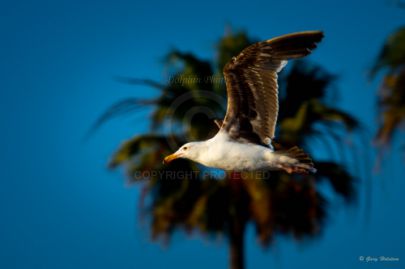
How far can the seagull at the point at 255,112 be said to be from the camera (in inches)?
222

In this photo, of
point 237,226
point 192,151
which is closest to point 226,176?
point 237,226

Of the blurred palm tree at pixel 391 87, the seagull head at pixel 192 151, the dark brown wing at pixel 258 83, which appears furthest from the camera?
the blurred palm tree at pixel 391 87

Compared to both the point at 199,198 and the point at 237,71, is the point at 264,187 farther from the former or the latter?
the point at 237,71

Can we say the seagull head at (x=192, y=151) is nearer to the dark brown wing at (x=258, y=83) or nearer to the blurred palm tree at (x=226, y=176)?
the dark brown wing at (x=258, y=83)

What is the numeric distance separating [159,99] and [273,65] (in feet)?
15.3

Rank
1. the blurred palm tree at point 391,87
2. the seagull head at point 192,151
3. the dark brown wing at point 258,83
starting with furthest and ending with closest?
1. the blurred palm tree at point 391,87
2. the seagull head at point 192,151
3. the dark brown wing at point 258,83

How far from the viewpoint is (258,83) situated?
5.77 metres

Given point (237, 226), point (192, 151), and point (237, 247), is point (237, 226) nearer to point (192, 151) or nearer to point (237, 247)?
point (237, 247)

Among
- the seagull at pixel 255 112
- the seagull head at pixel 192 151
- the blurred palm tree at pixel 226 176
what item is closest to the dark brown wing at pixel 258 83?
the seagull at pixel 255 112

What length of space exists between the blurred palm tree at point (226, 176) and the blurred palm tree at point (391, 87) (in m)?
0.80

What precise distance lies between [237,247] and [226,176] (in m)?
1.14

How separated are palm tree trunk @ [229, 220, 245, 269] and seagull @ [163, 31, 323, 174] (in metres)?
3.71

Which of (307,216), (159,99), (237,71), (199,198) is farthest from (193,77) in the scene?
(237,71)

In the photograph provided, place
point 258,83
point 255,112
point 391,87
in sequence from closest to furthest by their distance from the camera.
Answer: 1. point 258,83
2. point 255,112
3. point 391,87
